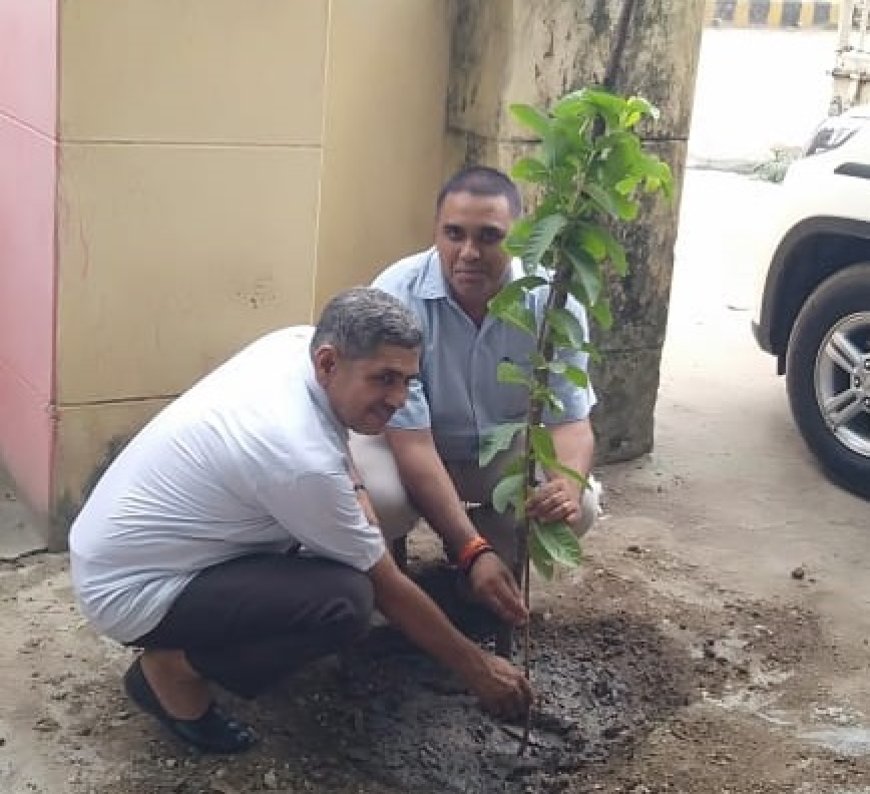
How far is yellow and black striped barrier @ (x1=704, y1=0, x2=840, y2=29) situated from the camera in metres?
21.1

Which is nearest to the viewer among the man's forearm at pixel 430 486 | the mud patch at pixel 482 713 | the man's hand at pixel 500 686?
the man's hand at pixel 500 686

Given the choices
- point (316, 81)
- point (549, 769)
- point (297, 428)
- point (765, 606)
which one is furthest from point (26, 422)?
point (765, 606)

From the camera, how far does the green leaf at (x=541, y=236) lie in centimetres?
284

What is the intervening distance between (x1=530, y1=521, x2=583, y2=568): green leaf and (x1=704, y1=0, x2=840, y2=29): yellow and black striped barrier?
19.0 m

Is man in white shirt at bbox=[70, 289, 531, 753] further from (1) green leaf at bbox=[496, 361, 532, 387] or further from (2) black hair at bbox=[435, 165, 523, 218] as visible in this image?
(2) black hair at bbox=[435, 165, 523, 218]

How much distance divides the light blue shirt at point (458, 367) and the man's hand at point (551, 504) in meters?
0.34

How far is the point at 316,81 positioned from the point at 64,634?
5.41 feet

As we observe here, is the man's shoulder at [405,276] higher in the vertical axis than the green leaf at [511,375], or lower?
higher

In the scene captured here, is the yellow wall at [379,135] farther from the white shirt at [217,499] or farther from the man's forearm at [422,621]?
the man's forearm at [422,621]

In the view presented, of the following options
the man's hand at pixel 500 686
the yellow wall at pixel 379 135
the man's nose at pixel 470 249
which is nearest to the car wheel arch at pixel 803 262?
the yellow wall at pixel 379 135

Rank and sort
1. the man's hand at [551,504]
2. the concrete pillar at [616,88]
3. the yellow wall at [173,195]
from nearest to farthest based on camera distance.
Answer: the man's hand at [551,504]
the yellow wall at [173,195]
the concrete pillar at [616,88]

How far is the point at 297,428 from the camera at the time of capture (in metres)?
2.91

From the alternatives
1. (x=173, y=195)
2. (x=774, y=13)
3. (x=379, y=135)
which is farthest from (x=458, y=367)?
(x=774, y=13)

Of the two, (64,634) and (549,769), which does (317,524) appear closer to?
(549,769)
